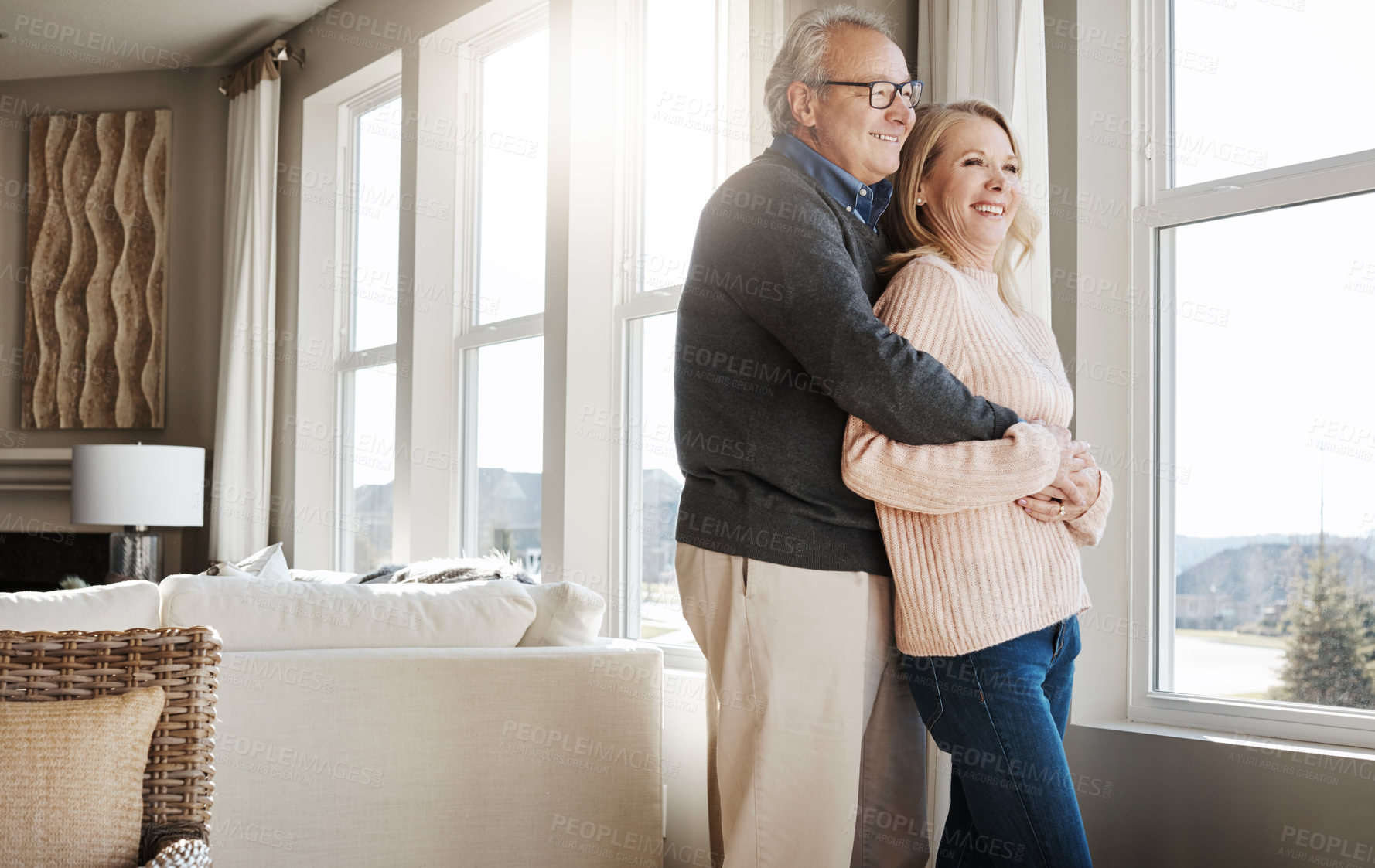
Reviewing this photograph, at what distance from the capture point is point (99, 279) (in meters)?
5.61

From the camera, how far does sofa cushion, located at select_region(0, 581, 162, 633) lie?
182 centimetres

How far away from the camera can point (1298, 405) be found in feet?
6.76

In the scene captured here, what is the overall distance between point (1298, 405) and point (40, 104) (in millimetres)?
6158

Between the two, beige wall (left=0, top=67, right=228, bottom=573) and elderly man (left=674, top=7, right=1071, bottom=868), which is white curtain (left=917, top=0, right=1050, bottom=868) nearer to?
elderly man (left=674, top=7, right=1071, bottom=868)

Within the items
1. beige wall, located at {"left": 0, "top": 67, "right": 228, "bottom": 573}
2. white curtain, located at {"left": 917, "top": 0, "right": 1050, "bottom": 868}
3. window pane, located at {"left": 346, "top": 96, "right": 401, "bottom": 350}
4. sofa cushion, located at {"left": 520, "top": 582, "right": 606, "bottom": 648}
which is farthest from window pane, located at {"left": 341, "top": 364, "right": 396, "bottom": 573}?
white curtain, located at {"left": 917, "top": 0, "right": 1050, "bottom": 868}

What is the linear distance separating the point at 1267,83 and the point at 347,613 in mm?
2106

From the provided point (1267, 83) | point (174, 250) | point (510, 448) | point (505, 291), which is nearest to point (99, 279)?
point (174, 250)

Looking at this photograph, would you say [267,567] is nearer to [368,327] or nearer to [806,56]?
[368,327]

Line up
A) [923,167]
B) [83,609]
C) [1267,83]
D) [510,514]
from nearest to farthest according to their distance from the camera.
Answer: [923,167]
[83,609]
[1267,83]
[510,514]

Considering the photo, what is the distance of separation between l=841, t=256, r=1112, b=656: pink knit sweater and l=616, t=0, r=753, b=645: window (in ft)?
6.21

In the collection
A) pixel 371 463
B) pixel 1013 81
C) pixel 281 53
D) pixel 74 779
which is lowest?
pixel 74 779

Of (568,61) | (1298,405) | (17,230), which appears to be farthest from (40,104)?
(1298,405)

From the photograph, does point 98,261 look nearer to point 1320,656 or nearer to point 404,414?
point 404,414

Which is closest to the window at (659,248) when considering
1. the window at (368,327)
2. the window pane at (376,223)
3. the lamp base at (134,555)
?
the window at (368,327)
